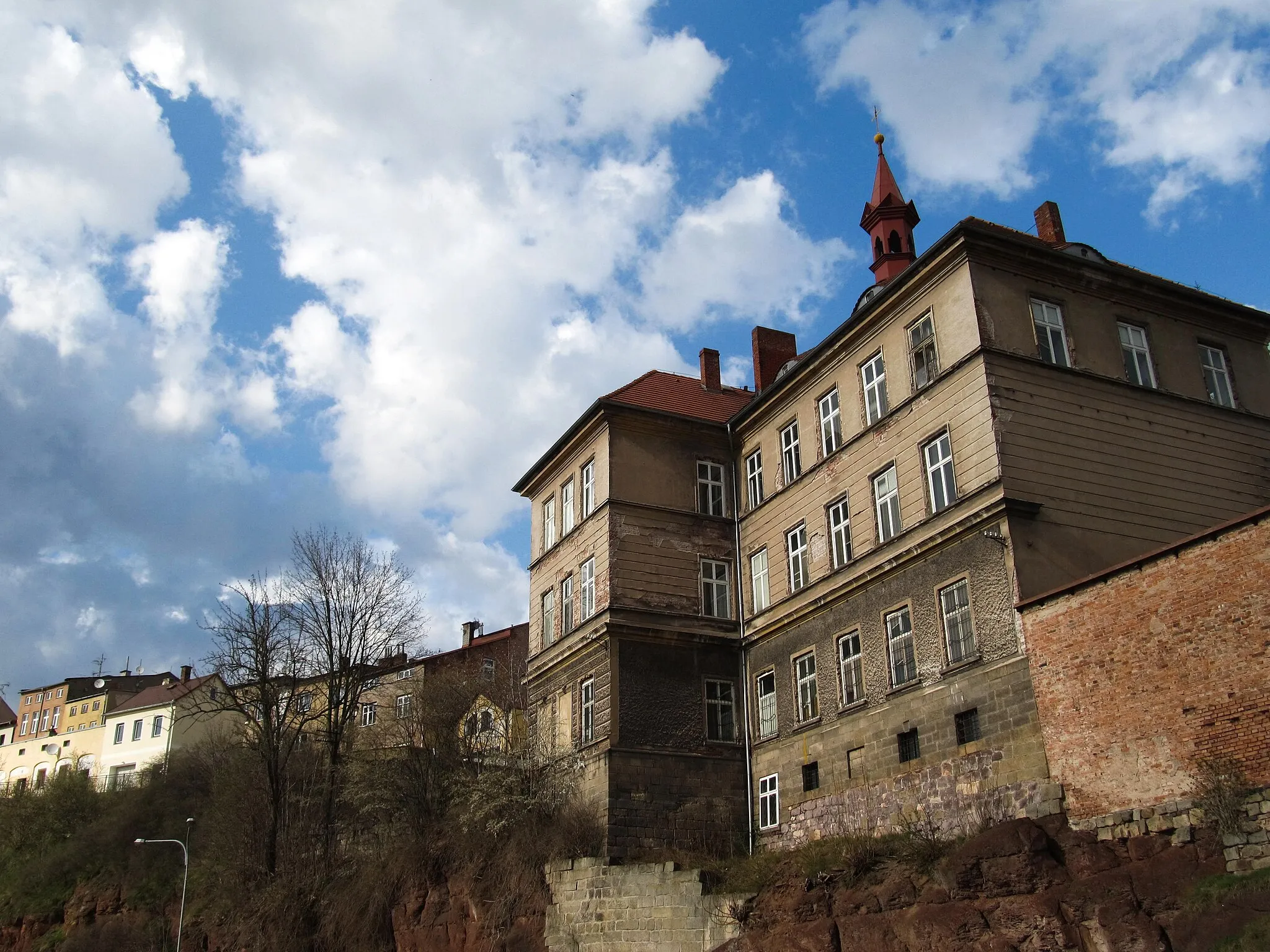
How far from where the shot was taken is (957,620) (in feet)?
77.6

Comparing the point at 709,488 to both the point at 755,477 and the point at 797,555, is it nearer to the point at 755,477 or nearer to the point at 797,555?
the point at 755,477

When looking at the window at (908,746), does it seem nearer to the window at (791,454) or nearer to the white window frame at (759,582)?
the white window frame at (759,582)

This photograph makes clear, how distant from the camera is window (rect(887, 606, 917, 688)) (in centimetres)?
2494

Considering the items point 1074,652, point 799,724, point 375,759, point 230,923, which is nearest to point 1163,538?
point 1074,652

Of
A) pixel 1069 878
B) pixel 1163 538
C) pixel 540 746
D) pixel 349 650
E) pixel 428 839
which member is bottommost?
pixel 1069 878

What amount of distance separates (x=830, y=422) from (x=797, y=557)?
356cm

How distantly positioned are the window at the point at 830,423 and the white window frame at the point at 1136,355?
665 cm

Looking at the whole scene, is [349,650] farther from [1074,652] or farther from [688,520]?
[1074,652]

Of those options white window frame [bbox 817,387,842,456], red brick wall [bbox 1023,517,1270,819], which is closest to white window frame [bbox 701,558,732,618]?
white window frame [bbox 817,387,842,456]

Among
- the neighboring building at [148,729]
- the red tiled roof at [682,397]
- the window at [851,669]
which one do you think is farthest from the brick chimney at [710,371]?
the neighboring building at [148,729]

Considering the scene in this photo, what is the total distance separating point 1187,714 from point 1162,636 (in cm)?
126

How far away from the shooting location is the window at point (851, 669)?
87.2 feet

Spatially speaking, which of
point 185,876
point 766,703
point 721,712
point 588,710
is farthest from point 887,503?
point 185,876

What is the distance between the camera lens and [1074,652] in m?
20.2
